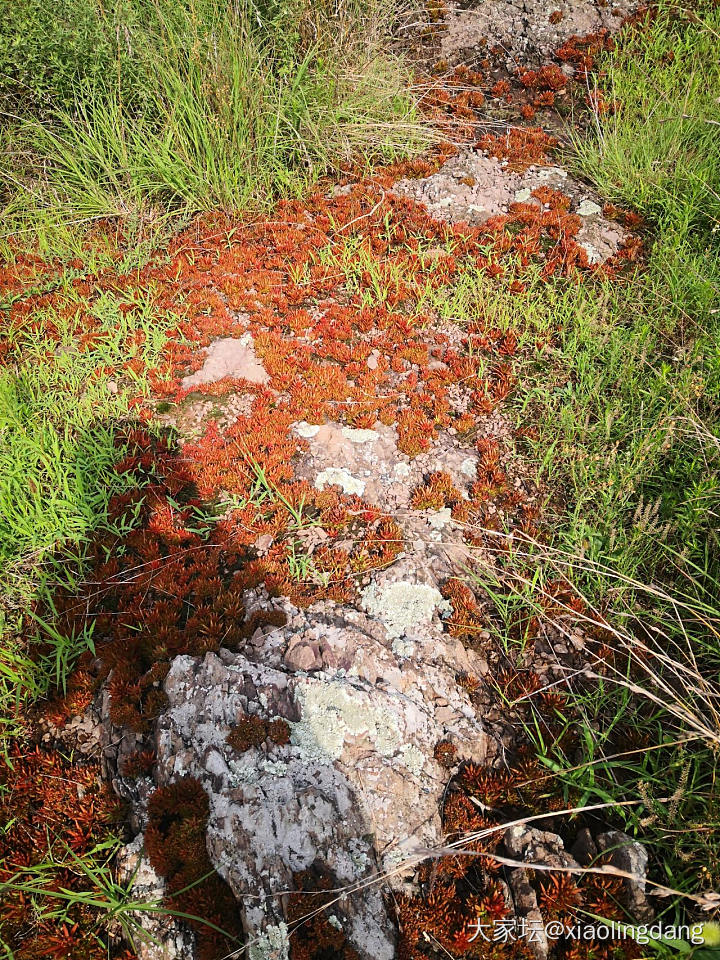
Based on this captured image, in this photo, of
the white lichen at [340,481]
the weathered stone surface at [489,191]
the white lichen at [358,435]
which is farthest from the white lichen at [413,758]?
the weathered stone surface at [489,191]

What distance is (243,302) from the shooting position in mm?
4715

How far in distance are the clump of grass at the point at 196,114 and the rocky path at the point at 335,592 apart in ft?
2.27

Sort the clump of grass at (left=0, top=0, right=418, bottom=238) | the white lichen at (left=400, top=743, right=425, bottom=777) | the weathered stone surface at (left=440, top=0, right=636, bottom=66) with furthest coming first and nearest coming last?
the weathered stone surface at (left=440, top=0, right=636, bottom=66), the clump of grass at (left=0, top=0, right=418, bottom=238), the white lichen at (left=400, top=743, right=425, bottom=777)

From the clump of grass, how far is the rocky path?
692 millimetres

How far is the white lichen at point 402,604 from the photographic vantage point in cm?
294

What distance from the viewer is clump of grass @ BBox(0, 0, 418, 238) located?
545cm

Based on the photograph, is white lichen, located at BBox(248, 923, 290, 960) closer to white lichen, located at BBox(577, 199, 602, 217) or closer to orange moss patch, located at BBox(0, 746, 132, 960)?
orange moss patch, located at BBox(0, 746, 132, 960)

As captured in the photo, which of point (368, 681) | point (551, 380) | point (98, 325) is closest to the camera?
point (368, 681)

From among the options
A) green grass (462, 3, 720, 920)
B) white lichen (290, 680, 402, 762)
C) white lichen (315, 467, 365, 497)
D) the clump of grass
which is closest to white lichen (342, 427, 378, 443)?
white lichen (315, 467, 365, 497)

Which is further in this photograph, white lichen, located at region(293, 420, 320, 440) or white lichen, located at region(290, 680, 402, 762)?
white lichen, located at region(293, 420, 320, 440)

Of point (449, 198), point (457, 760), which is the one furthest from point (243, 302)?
point (457, 760)

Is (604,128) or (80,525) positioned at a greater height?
(604,128)

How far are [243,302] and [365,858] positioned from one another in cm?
402

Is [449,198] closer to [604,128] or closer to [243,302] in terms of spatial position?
[604,128]
